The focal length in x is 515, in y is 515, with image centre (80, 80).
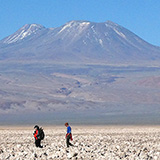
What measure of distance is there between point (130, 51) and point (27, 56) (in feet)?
130

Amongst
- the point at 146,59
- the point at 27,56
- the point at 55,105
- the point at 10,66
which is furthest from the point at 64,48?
the point at 55,105

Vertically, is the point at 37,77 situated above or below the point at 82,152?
above

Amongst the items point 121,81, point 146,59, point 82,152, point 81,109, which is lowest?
point 82,152

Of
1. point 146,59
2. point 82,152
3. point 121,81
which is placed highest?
point 146,59

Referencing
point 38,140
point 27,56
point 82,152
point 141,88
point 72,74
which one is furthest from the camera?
point 27,56

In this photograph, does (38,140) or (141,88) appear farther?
(141,88)

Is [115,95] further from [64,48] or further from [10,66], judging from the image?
[64,48]

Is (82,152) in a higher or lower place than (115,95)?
lower

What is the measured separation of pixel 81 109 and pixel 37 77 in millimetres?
43968

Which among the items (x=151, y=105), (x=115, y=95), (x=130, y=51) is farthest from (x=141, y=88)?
(x=130, y=51)

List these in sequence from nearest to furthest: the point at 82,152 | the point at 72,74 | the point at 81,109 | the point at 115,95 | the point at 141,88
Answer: the point at 82,152 → the point at 81,109 → the point at 115,95 → the point at 141,88 → the point at 72,74

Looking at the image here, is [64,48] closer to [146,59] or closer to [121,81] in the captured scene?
[146,59]

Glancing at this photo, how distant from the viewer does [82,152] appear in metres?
12.5

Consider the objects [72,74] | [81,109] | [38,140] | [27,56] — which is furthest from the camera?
[27,56]
